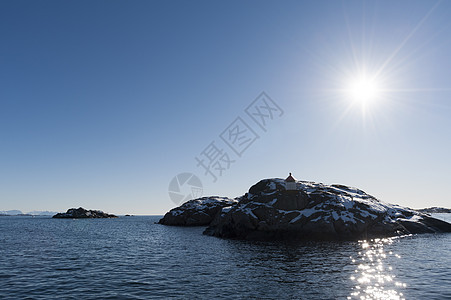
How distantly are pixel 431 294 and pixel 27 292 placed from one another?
3292 centimetres

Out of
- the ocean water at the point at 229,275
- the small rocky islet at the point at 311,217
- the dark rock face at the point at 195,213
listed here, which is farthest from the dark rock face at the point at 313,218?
the dark rock face at the point at 195,213

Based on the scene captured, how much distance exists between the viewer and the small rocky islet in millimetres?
60938

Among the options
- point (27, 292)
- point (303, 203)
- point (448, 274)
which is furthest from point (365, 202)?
point (27, 292)

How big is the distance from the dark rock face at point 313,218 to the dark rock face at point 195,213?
149 feet

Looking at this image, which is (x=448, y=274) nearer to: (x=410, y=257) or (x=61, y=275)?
(x=410, y=257)

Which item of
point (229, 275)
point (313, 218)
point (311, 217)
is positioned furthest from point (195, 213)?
point (229, 275)

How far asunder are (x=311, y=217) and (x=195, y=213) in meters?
70.5

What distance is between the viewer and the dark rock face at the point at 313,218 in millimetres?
60906

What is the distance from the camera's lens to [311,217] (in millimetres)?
63656

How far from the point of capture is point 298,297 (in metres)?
20.0

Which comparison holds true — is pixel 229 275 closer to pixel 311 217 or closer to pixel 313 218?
pixel 313 218

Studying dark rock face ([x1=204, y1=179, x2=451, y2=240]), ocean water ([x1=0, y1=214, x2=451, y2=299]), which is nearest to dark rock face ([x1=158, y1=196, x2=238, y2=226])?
dark rock face ([x1=204, y1=179, x2=451, y2=240])

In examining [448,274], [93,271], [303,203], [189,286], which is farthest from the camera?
[303,203]

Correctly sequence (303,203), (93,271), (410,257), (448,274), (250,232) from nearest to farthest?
(448,274), (93,271), (410,257), (250,232), (303,203)
